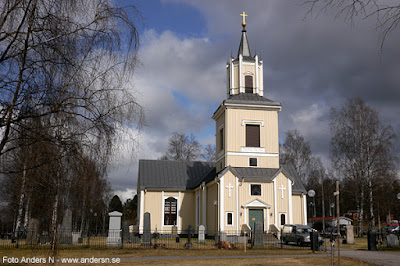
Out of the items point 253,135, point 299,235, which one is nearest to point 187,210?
point 253,135

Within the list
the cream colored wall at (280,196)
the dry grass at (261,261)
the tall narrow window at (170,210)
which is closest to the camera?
the dry grass at (261,261)

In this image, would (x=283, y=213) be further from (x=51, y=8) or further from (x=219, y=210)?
(x=51, y=8)

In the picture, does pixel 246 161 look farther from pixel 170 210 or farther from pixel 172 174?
pixel 172 174

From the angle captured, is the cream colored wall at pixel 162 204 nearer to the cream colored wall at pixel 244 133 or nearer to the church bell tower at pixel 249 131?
the church bell tower at pixel 249 131

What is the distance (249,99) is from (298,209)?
10434 millimetres

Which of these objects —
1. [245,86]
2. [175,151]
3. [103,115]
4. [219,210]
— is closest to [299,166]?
[175,151]

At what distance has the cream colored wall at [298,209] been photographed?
105 feet

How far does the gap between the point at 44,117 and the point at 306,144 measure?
49.9 m

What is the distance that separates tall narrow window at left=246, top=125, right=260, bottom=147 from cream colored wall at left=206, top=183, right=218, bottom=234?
468cm

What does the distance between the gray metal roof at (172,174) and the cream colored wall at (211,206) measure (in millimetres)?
4898

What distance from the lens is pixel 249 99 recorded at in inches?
1294

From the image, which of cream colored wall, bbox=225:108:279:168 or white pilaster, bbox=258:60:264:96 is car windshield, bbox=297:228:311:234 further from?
white pilaster, bbox=258:60:264:96

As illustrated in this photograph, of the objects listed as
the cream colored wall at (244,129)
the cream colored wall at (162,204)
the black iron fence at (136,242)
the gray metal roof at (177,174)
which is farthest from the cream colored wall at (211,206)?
the cream colored wall at (162,204)

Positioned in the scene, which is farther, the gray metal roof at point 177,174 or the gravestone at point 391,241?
the gray metal roof at point 177,174
